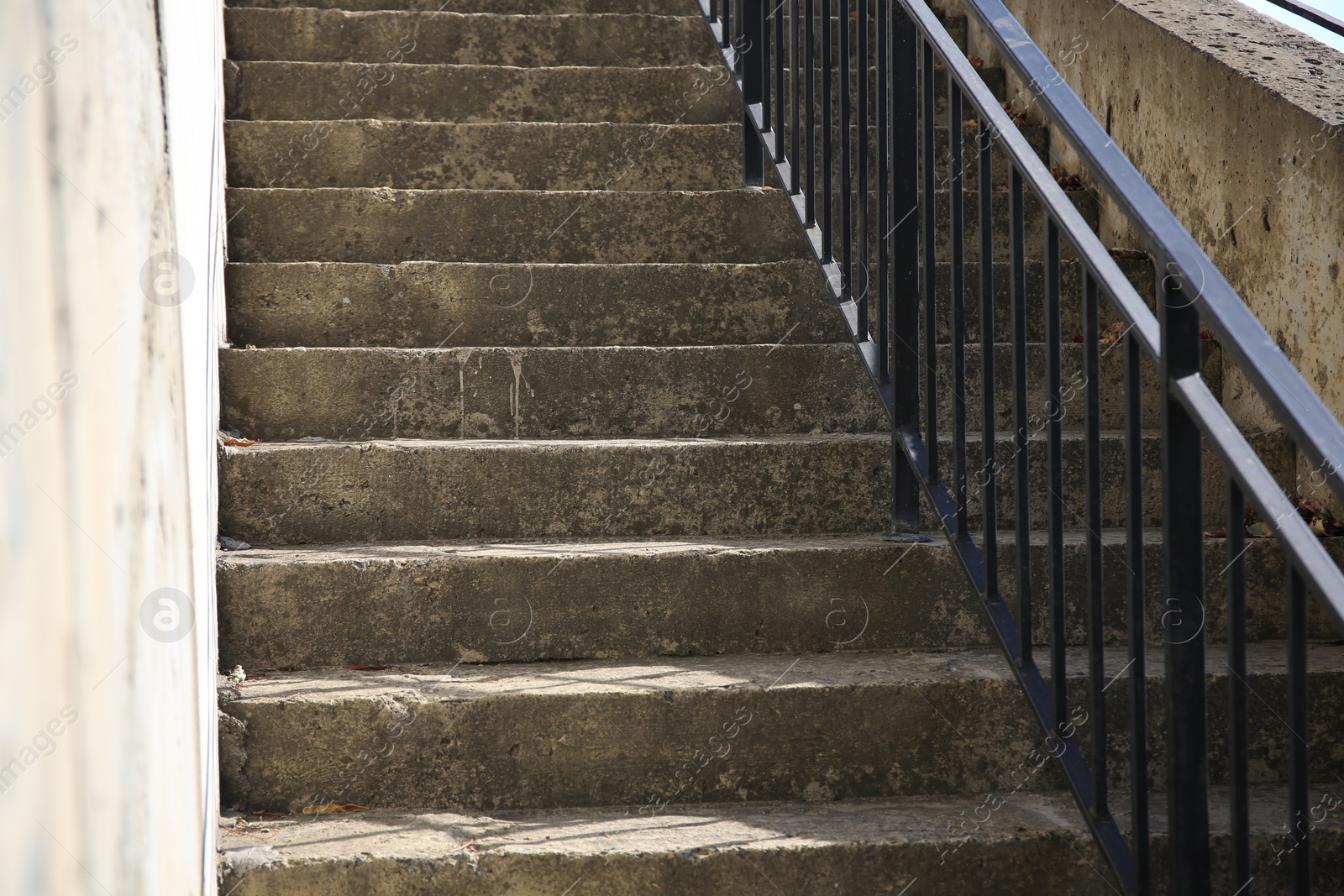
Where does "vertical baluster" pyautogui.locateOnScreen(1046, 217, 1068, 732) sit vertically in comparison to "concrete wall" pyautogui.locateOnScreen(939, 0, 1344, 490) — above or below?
below

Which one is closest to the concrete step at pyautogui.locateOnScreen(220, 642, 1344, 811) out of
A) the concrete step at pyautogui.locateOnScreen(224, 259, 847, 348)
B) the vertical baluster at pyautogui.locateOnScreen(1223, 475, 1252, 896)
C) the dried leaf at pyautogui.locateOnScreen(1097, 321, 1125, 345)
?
the vertical baluster at pyautogui.locateOnScreen(1223, 475, 1252, 896)

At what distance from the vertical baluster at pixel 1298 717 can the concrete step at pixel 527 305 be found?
1632 millimetres

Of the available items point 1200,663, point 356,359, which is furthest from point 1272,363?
point 356,359

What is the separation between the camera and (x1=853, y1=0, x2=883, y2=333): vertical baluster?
2.19 metres

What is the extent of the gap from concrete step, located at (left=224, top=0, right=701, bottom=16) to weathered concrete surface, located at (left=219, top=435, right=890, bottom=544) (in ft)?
6.82

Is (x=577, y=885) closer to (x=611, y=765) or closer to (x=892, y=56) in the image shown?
(x=611, y=765)

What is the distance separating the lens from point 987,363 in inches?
68.0

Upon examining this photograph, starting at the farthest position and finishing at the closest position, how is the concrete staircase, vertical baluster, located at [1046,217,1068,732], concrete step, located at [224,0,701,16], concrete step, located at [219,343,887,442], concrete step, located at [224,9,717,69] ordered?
concrete step, located at [224,0,701,16] < concrete step, located at [224,9,717,69] < concrete step, located at [219,343,887,442] < the concrete staircase < vertical baluster, located at [1046,217,1068,732]

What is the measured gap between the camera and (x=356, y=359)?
2.36 metres

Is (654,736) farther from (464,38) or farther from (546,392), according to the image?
(464,38)

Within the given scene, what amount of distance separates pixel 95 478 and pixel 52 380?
18 centimetres

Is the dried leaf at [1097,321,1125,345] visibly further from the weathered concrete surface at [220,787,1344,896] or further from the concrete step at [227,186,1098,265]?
the weathered concrete surface at [220,787,1344,896]

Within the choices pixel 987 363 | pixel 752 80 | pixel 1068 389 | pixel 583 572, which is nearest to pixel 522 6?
pixel 752 80

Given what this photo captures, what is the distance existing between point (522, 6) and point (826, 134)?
1994 millimetres
